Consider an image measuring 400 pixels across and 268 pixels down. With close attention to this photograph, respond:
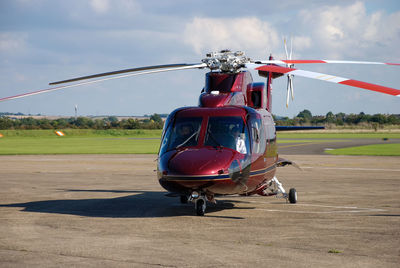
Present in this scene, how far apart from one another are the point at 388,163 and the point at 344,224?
865 inches

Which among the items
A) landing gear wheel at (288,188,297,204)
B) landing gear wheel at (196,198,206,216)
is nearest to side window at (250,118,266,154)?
landing gear wheel at (196,198,206,216)

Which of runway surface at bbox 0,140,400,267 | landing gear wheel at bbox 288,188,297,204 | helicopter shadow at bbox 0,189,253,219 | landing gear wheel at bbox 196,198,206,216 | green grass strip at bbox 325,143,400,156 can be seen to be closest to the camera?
runway surface at bbox 0,140,400,267

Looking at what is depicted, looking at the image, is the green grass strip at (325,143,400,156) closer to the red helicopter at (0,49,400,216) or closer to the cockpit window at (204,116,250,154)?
the red helicopter at (0,49,400,216)

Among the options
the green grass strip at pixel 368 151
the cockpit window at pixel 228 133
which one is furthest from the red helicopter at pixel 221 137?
the green grass strip at pixel 368 151

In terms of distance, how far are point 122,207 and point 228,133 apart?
4.22 meters

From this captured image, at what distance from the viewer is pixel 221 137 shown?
12.9 metres

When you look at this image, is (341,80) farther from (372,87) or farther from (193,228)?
(193,228)

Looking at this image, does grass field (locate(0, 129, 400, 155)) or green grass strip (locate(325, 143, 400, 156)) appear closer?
green grass strip (locate(325, 143, 400, 156))

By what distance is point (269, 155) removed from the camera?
14594 mm

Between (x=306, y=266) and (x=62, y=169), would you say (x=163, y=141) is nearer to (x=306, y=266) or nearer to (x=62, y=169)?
(x=306, y=266)

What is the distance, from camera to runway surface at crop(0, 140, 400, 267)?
8.45 meters

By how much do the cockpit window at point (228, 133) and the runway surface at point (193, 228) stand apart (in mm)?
1807

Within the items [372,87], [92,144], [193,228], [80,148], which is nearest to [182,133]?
[193,228]

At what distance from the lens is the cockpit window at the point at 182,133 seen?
12.9 m
